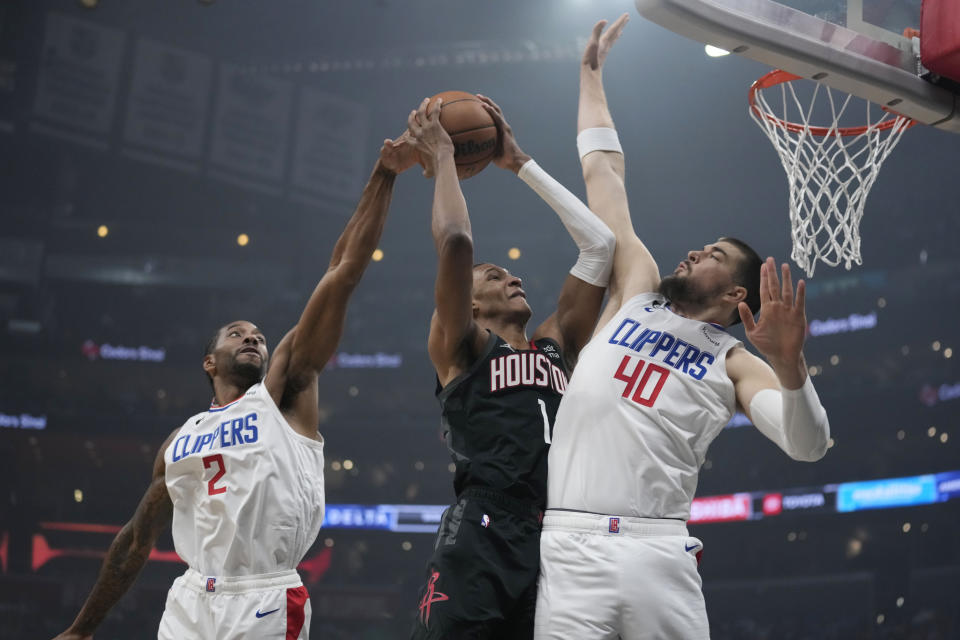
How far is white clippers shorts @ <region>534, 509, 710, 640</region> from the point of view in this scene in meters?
2.58

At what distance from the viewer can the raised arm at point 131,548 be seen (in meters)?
3.90

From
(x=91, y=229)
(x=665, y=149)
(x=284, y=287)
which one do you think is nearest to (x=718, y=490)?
(x=665, y=149)

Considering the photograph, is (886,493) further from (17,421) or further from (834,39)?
(17,421)

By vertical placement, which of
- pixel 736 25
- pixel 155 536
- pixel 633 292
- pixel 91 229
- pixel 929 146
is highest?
pixel 929 146

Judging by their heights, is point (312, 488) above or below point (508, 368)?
below

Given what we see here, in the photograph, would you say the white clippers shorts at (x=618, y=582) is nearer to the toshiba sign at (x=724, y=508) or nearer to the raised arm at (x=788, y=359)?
the raised arm at (x=788, y=359)

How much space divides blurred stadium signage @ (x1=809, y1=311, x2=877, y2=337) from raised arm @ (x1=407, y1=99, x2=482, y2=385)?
1789 cm

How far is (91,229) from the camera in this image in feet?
63.5

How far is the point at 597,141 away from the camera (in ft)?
11.8

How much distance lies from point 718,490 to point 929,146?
800 centimetres

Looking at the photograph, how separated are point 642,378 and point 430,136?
1.14m

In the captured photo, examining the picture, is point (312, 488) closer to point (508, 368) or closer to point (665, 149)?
point (508, 368)

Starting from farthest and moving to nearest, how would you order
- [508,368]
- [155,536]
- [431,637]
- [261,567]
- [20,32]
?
[20,32] → [155,536] → [261,567] → [508,368] → [431,637]

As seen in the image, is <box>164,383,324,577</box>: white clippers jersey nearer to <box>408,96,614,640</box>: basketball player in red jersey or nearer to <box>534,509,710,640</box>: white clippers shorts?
<box>408,96,614,640</box>: basketball player in red jersey
